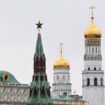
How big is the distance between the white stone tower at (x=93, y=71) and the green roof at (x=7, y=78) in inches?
1101

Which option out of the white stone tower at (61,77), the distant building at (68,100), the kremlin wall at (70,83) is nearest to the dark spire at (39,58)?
the kremlin wall at (70,83)

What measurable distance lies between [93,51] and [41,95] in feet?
263

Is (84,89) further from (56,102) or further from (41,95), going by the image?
(41,95)

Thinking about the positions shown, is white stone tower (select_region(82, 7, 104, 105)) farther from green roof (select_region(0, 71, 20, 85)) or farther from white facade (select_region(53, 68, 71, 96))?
green roof (select_region(0, 71, 20, 85))

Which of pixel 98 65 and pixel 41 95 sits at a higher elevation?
pixel 98 65

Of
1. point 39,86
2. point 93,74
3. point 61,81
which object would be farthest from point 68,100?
point 39,86

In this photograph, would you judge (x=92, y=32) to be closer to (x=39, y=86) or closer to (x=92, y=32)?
(x=92, y=32)

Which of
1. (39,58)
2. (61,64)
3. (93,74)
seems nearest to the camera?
(39,58)

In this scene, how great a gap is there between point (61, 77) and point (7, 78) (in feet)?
153

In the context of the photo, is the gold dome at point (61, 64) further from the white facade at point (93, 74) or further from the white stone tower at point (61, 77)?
the white facade at point (93, 74)

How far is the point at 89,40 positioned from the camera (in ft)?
544

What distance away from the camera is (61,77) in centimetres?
18088

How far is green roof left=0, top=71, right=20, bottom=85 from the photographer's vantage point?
438 feet

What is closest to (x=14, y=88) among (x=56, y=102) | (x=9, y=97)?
(x=9, y=97)
